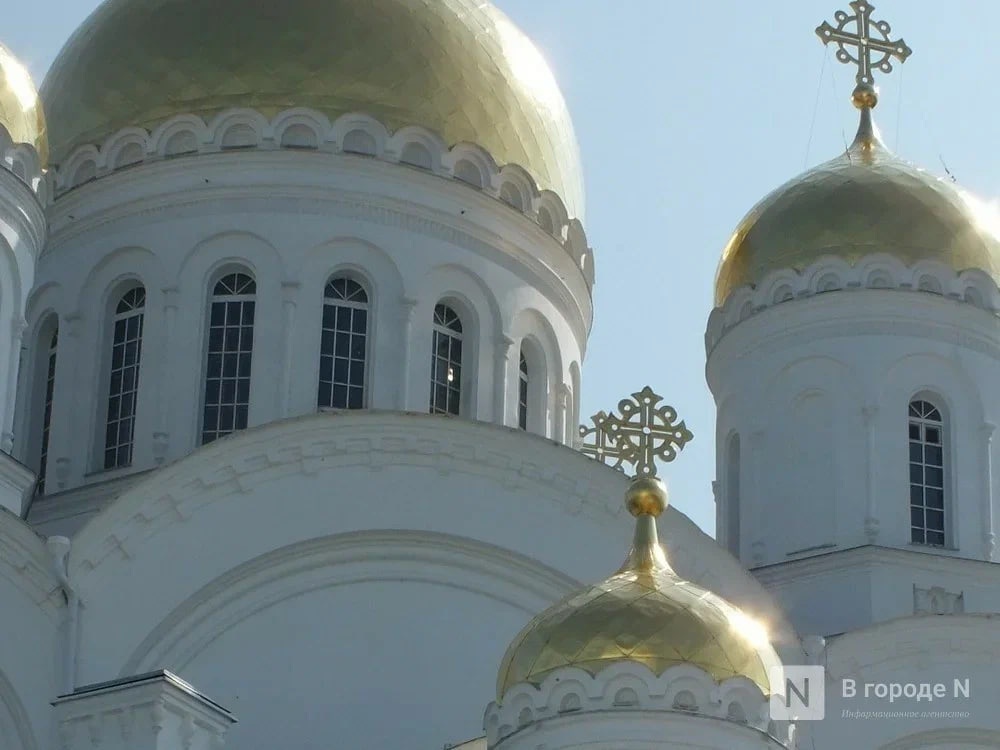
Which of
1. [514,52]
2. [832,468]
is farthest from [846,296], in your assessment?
[514,52]

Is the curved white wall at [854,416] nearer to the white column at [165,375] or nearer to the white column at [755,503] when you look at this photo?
the white column at [755,503]

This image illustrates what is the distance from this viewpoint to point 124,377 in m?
16.8

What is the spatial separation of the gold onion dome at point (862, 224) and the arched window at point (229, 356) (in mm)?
3286

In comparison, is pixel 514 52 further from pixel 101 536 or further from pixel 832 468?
pixel 101 536

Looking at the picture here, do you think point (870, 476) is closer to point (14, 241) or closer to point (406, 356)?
point (406, 356)

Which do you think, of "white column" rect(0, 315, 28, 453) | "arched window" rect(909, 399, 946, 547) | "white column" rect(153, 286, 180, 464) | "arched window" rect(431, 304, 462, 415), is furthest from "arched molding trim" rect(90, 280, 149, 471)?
"arched window" rect(909, 399, 946, 547)

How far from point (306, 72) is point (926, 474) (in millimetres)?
4693

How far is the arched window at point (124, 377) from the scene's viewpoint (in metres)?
16.5

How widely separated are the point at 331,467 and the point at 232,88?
3415 mm

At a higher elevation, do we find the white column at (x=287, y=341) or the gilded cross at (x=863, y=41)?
the gilded cross at (x=863, y=41)

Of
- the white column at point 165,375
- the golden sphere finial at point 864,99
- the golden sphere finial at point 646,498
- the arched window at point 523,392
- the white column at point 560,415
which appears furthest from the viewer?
the golden sphere finial at point 864,99

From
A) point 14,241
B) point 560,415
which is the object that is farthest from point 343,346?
point 14,241

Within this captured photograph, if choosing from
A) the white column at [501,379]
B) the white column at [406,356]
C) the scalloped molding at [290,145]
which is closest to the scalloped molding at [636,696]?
the white column at [406,356]

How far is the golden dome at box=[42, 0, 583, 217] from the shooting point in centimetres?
1712
